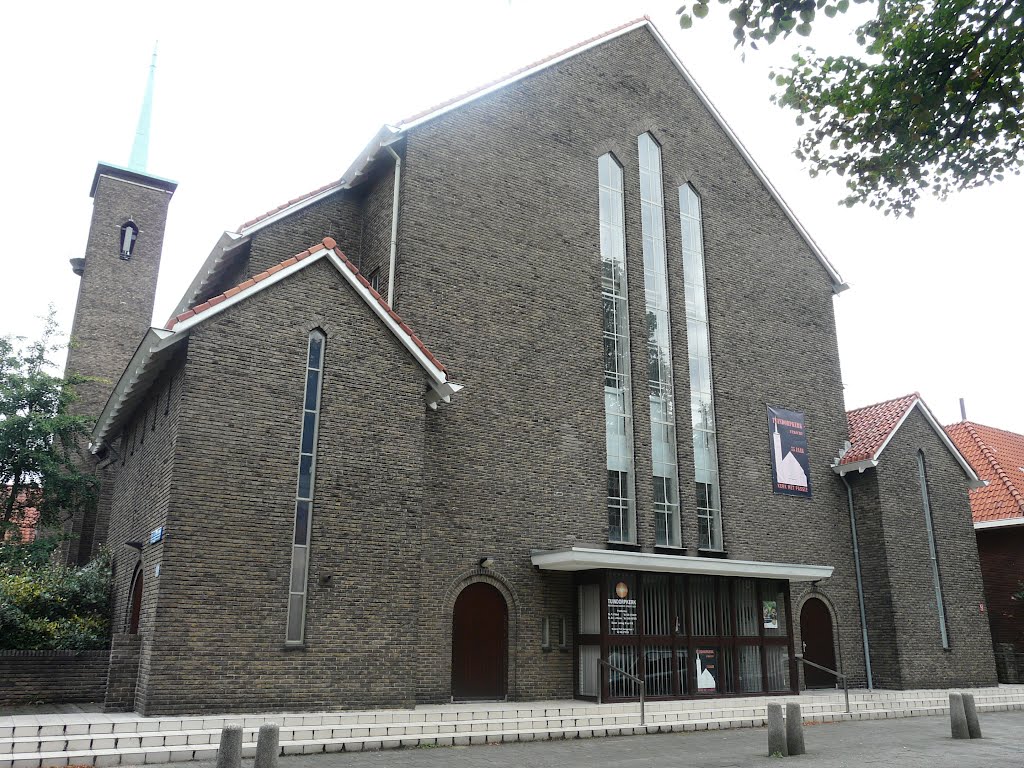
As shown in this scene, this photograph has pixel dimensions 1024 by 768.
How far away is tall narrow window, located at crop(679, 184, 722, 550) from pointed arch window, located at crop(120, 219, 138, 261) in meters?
16.5

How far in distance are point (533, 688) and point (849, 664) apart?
917 centimetres

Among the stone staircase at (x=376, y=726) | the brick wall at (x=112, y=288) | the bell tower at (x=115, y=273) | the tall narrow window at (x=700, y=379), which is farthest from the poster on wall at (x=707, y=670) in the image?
the bell tower at (x=115, y=273)

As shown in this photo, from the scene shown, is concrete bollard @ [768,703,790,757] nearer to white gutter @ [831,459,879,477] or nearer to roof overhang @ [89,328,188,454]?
roof overhang @ [89,328,188,454]

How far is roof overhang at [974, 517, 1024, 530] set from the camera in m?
24.5

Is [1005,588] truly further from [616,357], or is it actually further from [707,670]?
[616,357]

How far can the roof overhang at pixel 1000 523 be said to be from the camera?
24547 mm

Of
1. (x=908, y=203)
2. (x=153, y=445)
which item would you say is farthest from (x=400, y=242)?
(x=908, y=203)

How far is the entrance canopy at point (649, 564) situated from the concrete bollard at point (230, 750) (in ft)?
26.1

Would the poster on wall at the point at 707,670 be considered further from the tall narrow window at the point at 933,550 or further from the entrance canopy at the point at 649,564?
the tall narrow window at the point at 933,550

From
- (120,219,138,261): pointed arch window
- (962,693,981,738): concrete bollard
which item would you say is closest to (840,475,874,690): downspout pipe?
(962,693,981,738): concrete bollard

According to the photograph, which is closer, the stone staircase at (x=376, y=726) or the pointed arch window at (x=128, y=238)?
the stone staircase at (x=376, y=726)

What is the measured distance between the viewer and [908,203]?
10.7m

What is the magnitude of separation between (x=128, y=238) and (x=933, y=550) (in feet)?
80.6

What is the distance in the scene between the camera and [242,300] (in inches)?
531
